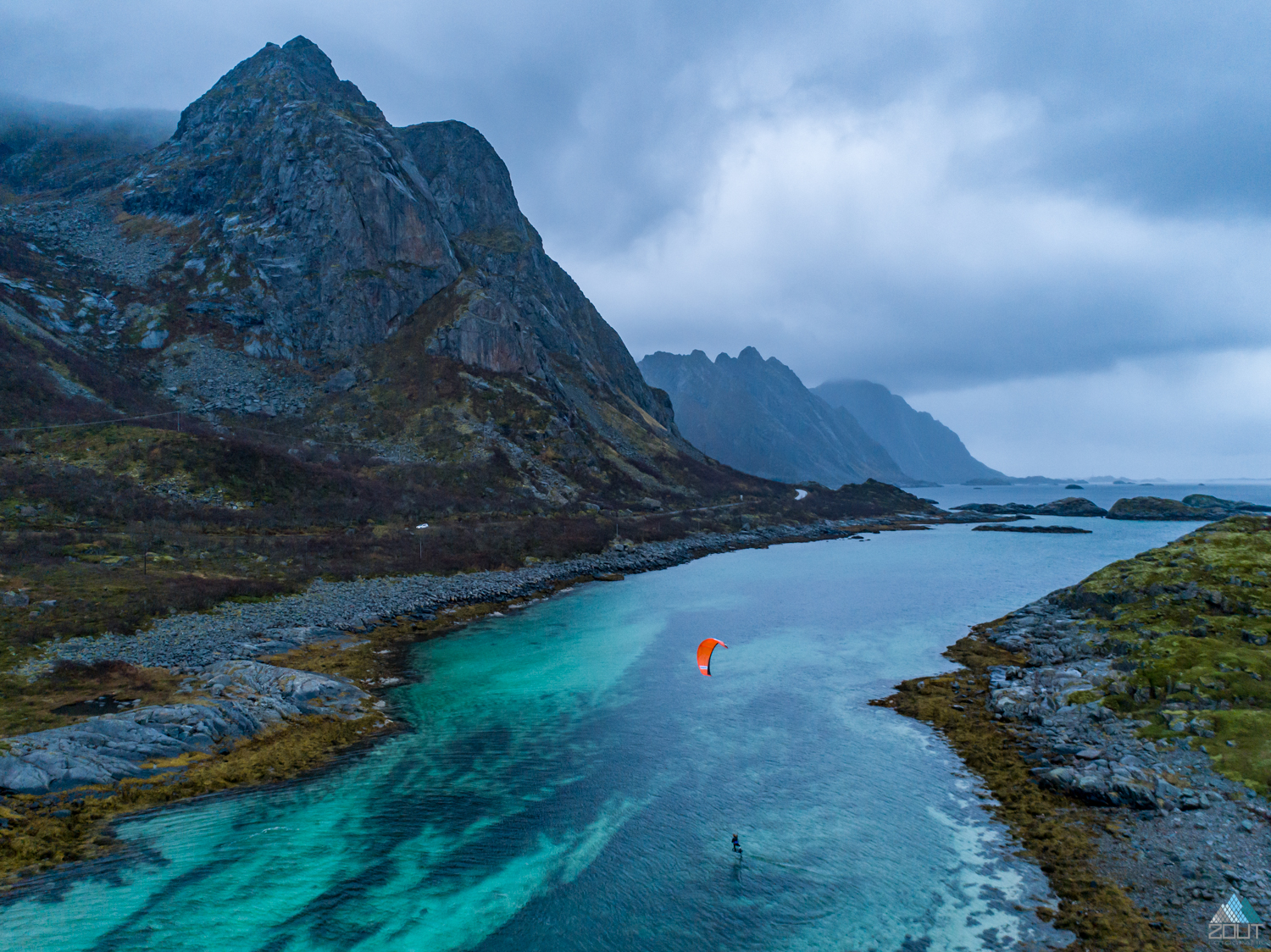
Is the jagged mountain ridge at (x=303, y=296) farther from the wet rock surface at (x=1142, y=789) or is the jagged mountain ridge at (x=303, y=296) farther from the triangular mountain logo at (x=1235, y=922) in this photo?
the triangular mountain logo at (x=1235, y=922)

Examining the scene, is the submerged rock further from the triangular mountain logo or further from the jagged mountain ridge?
the triangular mountain logo

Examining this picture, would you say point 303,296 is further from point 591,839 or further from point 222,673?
point 591,839

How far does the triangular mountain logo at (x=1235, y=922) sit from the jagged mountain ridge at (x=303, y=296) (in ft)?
299

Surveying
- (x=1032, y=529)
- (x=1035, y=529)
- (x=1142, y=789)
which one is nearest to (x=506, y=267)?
(x=1032, y=529)

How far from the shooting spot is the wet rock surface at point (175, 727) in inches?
866

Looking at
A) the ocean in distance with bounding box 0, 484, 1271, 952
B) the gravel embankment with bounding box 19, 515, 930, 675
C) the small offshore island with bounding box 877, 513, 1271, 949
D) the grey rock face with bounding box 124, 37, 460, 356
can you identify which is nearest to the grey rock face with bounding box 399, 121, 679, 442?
the grey rock face with bounding box 124, 37, 460, 356

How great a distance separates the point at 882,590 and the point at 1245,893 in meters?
57.4

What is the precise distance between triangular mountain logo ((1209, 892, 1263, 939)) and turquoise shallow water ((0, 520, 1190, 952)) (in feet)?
13.2

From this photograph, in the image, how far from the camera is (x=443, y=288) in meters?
134

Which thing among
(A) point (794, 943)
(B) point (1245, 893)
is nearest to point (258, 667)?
(A) point (794, 943)

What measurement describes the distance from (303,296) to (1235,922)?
14063cm

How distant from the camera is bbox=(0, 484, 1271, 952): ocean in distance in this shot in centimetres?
1744

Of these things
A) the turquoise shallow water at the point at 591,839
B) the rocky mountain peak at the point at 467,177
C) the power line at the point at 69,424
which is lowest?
the turquoise shallow water at the point at 591,839

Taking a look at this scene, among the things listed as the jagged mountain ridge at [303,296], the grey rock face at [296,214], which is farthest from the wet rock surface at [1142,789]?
the grey rock face at [296,214]
